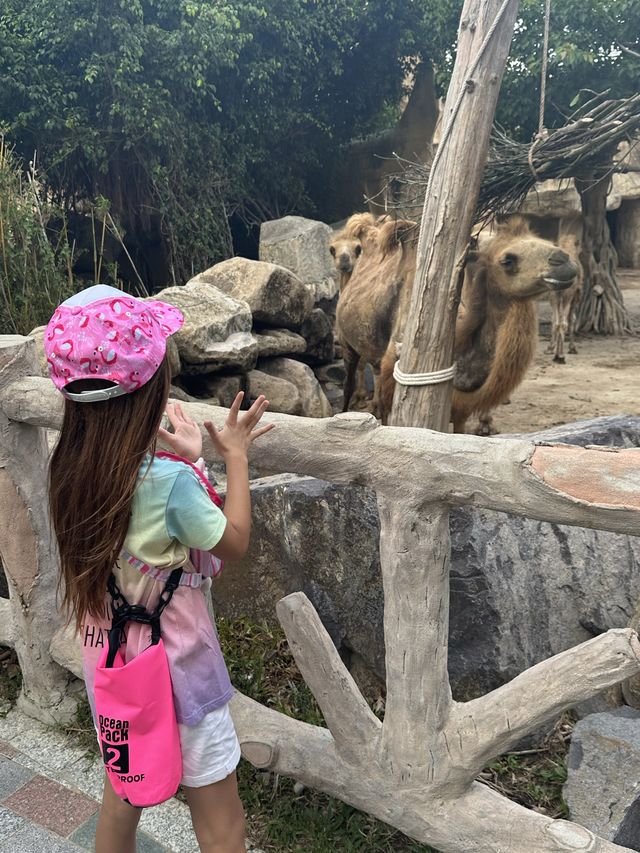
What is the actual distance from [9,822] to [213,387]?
420 centimetres

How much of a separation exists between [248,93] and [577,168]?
369 inches

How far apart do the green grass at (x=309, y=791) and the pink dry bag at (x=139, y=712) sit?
0.77 metres

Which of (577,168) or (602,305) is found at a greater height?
(577,168)

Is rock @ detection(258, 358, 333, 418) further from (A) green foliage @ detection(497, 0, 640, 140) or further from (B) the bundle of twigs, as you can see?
(A) green foliage @ detection(497, 0, 640, 140)

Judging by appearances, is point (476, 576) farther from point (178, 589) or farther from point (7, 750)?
point (7, 750)

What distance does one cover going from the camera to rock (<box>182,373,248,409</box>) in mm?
6055

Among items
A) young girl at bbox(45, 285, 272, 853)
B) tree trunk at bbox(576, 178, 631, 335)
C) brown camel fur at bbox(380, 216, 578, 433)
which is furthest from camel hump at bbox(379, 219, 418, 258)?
tree trunk at bbox(576, 178, 631, 335)

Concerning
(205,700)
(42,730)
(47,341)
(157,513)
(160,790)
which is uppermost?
(47,341)

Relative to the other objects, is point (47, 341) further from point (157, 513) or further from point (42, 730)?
point (42, 730)

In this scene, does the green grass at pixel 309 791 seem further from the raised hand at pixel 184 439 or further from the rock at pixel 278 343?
the rock at pixel 278 343

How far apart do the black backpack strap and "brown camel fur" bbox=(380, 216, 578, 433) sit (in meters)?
3.56

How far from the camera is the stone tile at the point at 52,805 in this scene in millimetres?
2139

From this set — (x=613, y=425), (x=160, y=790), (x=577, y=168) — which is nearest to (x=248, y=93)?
(x=577, y=168)

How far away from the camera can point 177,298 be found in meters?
6.09
